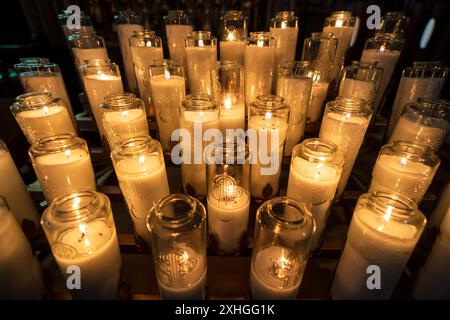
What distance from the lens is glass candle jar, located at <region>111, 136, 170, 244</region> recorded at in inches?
26.1

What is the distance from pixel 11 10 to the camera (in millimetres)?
2613

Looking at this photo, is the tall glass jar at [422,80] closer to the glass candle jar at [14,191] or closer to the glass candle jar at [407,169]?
the glass candle jar at [407,169]

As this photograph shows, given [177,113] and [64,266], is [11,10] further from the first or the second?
[64,266]

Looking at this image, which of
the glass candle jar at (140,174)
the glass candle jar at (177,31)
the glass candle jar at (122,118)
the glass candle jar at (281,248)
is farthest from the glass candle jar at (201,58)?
the glass candle jar at (281,248)

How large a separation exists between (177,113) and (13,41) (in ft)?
9.10

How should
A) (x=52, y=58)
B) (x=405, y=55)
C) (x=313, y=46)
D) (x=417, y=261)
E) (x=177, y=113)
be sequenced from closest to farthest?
(x=417, y=261) < (x=177, y=113) < (x=313, y=46) < (x=52, y=58) < (x=405, y=55)

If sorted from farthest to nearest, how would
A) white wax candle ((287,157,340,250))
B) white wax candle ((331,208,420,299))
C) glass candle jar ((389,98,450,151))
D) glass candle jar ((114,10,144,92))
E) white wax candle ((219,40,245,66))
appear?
glass candle jar ((114,10,144,92)), white wax candle ((219,40,245,66)), glass candle jar ((389,98,450,151)), white wax candle ((287,157,340,250)), white wax candle ((331,208,420,299))

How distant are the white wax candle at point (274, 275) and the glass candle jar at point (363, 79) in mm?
636

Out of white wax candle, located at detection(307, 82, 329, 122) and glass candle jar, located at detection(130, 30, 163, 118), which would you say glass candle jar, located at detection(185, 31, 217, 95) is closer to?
glass candle jar, located at detection(130, 30, 163, 118)

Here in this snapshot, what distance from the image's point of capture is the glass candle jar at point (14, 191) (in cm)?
70

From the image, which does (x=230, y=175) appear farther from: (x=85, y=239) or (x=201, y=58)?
(x=201, y=58)

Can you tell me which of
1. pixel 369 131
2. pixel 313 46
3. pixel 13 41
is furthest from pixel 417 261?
pixel 13 41

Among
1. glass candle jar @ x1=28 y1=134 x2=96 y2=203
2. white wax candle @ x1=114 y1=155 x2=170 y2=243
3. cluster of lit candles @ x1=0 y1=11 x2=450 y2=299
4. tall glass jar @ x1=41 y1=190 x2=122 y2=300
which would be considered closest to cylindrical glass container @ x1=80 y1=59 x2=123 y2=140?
cluster of lit candles @ x1=0 y1=11 x2=450 y2=299

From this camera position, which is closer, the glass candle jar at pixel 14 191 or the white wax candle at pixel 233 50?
the glass candle jar at pixel 14 191
